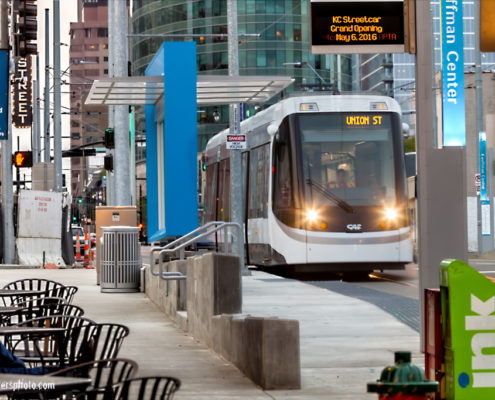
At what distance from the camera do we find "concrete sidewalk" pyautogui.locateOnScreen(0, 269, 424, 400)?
955cm

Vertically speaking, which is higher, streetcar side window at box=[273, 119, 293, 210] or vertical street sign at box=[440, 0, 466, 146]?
vertical street sign at box=[440, 0, 466, 146]

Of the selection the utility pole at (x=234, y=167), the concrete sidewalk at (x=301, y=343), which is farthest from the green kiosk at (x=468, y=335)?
the utility pole at (x=234, y=167)

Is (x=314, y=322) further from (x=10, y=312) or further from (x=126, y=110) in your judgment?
(x=126, y=110)

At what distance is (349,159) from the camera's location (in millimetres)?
24531

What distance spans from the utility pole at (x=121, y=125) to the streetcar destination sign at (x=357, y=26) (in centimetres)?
1234

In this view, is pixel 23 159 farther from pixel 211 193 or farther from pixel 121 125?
pixel 121 125

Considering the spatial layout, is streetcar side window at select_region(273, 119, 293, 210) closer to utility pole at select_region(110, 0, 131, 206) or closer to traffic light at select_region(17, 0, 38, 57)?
utility pole at select_region(110, 0, 131, 206)

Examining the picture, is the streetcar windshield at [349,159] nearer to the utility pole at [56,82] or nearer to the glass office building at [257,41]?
the utility pole at [56,82]

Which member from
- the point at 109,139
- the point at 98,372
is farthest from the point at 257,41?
the point at 98,372

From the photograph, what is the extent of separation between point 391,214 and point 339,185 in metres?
1.33

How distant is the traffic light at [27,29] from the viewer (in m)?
16.8

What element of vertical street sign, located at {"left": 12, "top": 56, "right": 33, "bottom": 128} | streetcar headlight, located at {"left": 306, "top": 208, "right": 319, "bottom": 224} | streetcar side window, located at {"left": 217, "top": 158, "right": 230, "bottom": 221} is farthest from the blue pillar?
vertical street sign, located at {"left": 12, "top": 56, "right": 33, "bottom": 128}

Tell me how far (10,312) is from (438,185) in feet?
15.0

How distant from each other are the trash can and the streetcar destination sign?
1257cm
